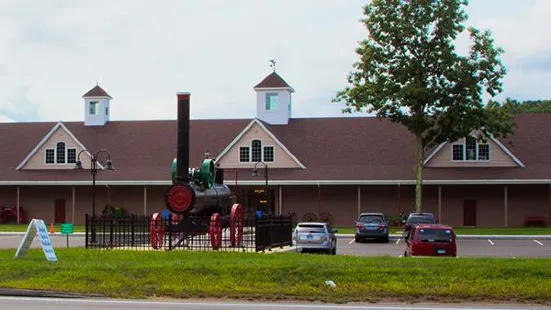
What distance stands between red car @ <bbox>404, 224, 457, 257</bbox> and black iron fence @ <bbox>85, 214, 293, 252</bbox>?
477cm

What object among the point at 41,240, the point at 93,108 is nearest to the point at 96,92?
the point at 93,108

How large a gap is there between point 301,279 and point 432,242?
9.94m

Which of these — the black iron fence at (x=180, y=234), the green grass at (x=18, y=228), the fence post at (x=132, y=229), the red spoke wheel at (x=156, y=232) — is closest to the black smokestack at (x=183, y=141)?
the black iron fence at (x=180, y=234)

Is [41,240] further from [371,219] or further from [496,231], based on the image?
[496,231]

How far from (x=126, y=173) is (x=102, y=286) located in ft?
129

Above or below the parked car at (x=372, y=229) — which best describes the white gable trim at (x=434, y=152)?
above

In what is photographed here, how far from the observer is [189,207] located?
1216 inches

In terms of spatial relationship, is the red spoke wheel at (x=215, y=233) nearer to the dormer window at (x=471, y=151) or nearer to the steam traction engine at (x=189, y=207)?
the steam traction engine at (x=189, y=207)

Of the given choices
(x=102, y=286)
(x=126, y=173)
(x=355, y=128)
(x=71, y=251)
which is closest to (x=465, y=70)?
(x=355, y=128)

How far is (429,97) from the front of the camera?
51000 mm

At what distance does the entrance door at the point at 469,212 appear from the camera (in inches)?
2184

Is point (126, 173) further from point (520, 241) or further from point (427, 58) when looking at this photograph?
point (520, 241)

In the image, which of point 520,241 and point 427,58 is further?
point 427,58

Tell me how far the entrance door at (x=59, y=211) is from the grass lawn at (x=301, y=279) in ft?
126
